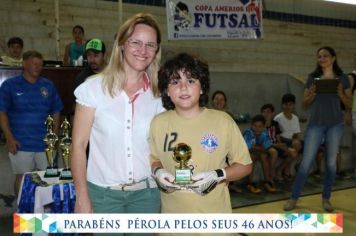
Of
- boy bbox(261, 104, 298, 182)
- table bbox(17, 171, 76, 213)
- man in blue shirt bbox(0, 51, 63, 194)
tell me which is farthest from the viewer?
boy bbox(261, 104, 298, 182)

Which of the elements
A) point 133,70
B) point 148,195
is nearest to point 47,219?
point 148,195

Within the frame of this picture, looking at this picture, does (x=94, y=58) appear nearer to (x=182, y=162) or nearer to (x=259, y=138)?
(x=182, y=162)

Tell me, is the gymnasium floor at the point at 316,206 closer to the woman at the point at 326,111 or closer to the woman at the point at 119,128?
the woman at the point at 326,111

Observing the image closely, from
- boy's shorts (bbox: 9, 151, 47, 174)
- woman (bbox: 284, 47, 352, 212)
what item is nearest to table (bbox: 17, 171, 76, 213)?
boy's shorts (bbox: 9, 151, 47, 174)

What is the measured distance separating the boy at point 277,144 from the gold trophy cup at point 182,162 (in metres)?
4.17

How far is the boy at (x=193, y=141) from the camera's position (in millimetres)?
1632

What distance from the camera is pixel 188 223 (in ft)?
5.23

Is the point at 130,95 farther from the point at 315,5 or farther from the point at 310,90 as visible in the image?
the point at 315,5

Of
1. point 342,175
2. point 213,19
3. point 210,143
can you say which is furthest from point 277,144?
point 210,143

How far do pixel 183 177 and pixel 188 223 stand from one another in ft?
0.63

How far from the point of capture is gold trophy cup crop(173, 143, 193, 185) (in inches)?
61.8

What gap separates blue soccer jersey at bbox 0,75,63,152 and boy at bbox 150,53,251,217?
233 centimetres

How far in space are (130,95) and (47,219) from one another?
0.60m

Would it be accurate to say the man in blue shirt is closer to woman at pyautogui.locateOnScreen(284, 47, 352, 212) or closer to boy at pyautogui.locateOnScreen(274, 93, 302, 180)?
woman at pyautogui.locateOnScreen(284, 47, 352, 212)
